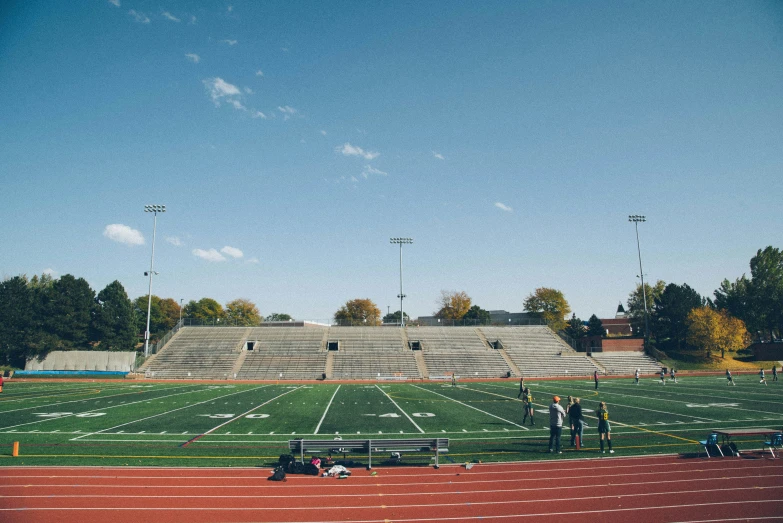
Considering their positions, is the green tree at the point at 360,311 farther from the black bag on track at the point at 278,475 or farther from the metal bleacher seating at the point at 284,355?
the black bag on track at the point at 278,475

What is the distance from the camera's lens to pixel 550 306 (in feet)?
310

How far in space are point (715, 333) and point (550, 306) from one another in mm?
33381

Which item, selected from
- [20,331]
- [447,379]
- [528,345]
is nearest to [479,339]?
[528,345]

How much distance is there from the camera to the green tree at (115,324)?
218 feet

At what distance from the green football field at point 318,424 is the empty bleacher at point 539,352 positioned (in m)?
25.2

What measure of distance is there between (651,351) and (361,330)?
42460 millimetres

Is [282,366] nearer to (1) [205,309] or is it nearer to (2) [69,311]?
(2) [69,311]

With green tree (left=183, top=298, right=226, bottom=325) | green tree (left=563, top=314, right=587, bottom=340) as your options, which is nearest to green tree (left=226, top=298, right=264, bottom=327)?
green tree (left=183, top=298, right=226, bottom=325)

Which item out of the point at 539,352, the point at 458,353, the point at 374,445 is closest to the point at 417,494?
the point at 374,445

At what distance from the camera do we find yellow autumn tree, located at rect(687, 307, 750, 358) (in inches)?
2496

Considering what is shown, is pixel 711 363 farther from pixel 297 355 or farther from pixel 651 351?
pixel 297 355

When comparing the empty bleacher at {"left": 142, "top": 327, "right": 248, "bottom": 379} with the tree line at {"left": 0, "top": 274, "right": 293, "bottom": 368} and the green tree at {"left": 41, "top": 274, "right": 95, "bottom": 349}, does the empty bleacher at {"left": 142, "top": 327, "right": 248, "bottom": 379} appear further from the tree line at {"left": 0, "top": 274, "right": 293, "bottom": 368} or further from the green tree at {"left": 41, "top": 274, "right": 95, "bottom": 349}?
the green tree at {"left": 41, "top": 274, "right": 95, "bottom": 349}

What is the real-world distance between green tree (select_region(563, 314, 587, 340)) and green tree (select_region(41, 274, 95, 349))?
82.9m

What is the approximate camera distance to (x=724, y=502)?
9.59 meters
